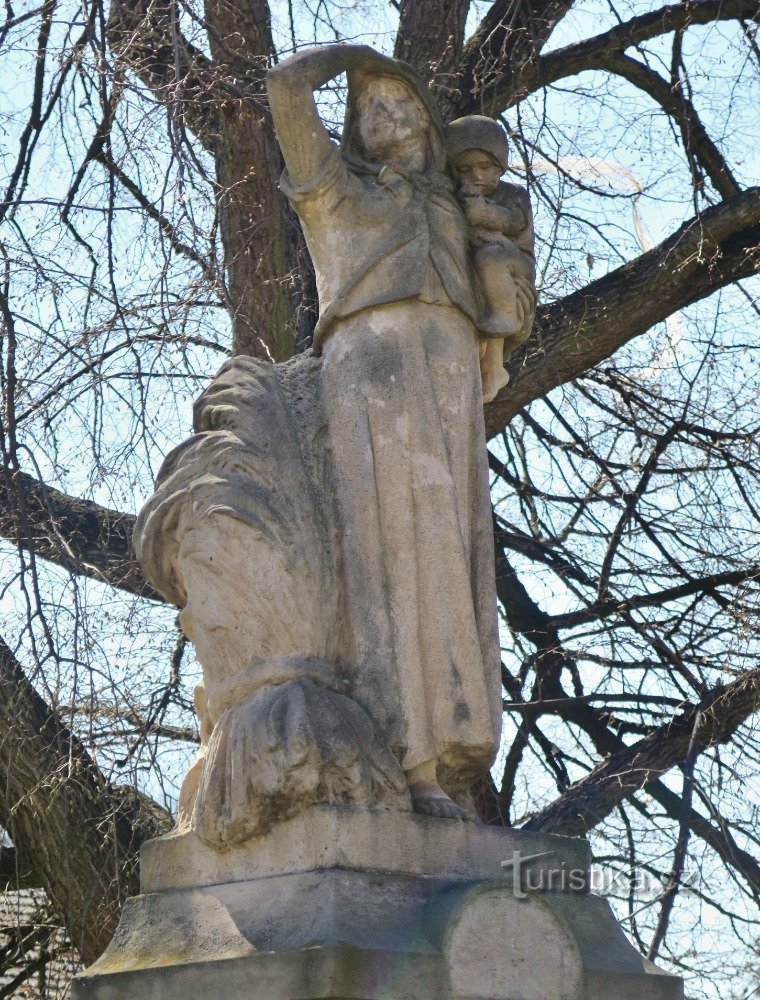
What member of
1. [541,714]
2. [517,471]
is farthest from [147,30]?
[541,714]

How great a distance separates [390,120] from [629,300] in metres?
3.89

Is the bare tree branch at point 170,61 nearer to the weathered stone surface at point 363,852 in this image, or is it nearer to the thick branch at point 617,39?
the thick branch at point 617,39

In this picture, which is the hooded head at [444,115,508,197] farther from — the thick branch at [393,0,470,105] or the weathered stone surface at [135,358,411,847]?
the thick branch at [393,0,470,105]

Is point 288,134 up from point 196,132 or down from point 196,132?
down

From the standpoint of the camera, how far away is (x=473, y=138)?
4918mm

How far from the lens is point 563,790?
8.47 m

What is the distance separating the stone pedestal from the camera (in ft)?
12.0

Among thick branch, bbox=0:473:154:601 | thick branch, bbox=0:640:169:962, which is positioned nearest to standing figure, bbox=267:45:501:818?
thick branch, bbox=0:473:154:601

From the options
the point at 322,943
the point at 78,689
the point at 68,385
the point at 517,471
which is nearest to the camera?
the point at 322,943

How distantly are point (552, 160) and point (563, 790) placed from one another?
119 inches

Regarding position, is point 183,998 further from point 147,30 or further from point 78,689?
point 147,30

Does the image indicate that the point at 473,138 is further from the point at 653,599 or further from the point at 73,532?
the point at 653,599

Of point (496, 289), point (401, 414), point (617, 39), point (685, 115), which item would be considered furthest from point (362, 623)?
point (617, 39)

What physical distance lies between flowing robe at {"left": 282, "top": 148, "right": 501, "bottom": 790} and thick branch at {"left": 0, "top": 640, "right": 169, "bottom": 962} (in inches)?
107
